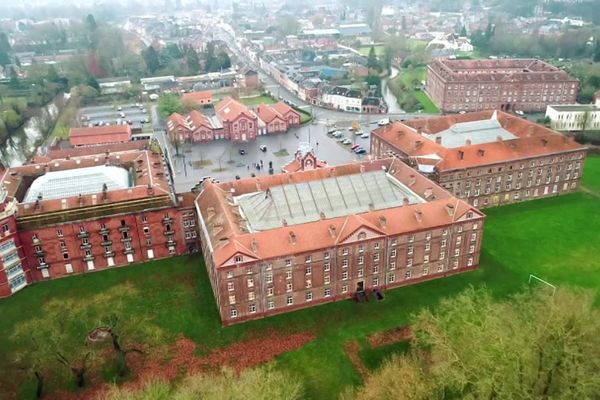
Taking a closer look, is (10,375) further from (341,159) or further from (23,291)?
(341,159)

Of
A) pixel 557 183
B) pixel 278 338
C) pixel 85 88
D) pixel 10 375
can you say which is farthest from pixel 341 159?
pixel 85 88

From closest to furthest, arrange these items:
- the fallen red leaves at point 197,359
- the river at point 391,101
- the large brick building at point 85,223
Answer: the fallen red leaves at point 197,359, the large brick building at point 85,223, the river at point 391,101

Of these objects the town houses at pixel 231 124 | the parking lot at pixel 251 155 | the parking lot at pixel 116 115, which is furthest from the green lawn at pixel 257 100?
the parking lot at pixel 251 155

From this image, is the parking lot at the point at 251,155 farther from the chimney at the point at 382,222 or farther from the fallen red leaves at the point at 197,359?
the fallen red leaves at the point at 197,359

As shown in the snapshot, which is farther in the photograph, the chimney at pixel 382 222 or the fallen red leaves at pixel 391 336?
the chimney at pixel 382 222

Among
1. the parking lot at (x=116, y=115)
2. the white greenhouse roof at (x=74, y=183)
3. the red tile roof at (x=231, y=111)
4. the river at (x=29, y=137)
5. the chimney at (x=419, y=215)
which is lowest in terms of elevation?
the river at (x=29, y=137)

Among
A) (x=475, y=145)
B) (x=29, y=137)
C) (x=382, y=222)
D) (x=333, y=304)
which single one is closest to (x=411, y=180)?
(x=382, y=222)

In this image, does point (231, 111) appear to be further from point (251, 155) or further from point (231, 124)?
point (251, 155)
